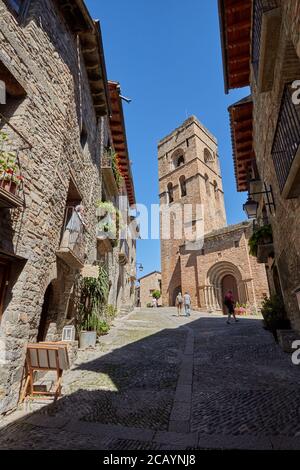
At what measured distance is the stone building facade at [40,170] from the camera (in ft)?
12.9

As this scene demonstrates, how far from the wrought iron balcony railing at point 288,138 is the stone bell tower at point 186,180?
19.6 m

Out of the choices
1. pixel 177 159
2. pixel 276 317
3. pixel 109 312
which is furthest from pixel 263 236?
pixel 177 159

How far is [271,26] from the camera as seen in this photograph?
12.4 ft

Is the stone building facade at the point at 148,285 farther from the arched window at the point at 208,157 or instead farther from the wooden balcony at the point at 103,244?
the wooden balcony at the point at 103,244

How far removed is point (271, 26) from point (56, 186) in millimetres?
4847

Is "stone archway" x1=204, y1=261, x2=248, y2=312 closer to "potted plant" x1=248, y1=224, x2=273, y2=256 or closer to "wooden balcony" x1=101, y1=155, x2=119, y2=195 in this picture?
"potted plant" x1=248, y1=224, x2=273, y2=256

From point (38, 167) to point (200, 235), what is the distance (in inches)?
758

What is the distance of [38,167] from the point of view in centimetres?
489

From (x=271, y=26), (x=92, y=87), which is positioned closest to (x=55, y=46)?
(x=92, y=87)

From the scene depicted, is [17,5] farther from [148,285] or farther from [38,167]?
[148,285]

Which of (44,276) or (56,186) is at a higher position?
(56,186)

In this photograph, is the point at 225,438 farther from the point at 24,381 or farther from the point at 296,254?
the point at 296,254

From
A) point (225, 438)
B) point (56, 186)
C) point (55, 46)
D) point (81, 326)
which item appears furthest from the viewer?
point (81, 326)
